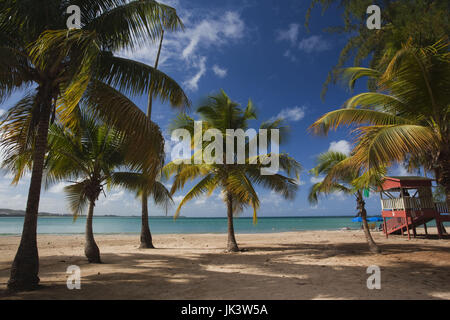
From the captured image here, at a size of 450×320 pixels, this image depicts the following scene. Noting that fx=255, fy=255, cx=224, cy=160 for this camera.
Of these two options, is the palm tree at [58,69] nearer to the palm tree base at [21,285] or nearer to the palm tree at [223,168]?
the palm tree base at [21,285]

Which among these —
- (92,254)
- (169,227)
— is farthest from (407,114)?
(169,227)

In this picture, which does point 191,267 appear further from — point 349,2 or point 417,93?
point 349,2

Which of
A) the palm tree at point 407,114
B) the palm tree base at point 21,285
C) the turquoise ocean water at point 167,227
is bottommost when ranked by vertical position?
the turquoise ocean water at point 167,227

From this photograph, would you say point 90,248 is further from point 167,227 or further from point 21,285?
point 167,227

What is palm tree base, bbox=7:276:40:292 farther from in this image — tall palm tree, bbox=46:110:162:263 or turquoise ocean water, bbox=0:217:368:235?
turquoise ocean water, bbox=0:217:368:235

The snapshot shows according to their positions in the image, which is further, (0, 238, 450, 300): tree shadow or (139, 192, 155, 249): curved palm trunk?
(139, 192, 155, 249): curved palm trunk

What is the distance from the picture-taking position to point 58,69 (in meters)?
5.32

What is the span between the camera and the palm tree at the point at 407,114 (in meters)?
5.05

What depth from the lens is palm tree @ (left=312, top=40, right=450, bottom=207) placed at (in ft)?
16.6

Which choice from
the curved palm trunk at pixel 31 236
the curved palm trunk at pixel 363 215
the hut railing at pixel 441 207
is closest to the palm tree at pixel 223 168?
the curved palm trunk at pixel 363 215

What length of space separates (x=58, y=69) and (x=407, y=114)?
8.35 m

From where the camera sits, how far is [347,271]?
6.77 m

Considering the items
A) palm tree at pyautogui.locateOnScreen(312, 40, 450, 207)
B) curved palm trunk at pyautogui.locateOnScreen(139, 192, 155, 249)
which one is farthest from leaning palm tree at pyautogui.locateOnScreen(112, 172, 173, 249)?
palm tree at pyautogui.locateOnScreen(312, 40, 450, 207)
